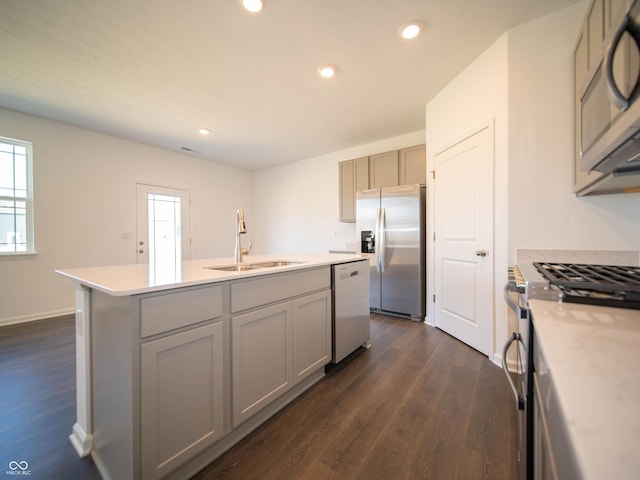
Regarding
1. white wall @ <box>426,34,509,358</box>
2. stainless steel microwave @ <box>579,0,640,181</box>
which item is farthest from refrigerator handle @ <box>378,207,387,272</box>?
stainless steel microwave @ <box>579,0,640,181</box>

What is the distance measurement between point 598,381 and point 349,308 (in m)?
1.88

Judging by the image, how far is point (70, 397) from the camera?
174 cm

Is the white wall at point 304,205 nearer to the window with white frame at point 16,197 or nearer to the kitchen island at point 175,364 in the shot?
the kitchen island at point 175,364

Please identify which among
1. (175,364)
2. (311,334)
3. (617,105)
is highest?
(617,105)

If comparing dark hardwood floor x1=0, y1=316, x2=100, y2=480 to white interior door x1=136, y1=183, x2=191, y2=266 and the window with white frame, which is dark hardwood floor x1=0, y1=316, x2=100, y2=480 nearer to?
the window with white frame

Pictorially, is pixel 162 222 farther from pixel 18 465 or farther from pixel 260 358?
pixel 260 358

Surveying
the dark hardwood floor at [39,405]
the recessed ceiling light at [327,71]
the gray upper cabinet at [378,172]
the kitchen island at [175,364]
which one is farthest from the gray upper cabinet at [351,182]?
the dark hardwood floor at [39,405]

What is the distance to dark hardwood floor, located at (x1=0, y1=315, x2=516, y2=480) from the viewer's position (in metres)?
1.20

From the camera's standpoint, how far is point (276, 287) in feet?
5.08

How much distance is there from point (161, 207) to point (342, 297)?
402 centimetres

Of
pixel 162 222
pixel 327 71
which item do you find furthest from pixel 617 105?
pixel 162 222

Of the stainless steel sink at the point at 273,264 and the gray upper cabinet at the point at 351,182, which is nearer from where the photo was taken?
the stainless steel sink at the point at 273,264

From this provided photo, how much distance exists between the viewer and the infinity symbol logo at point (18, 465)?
121 cm

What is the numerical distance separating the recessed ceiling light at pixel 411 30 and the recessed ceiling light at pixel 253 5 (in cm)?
107
